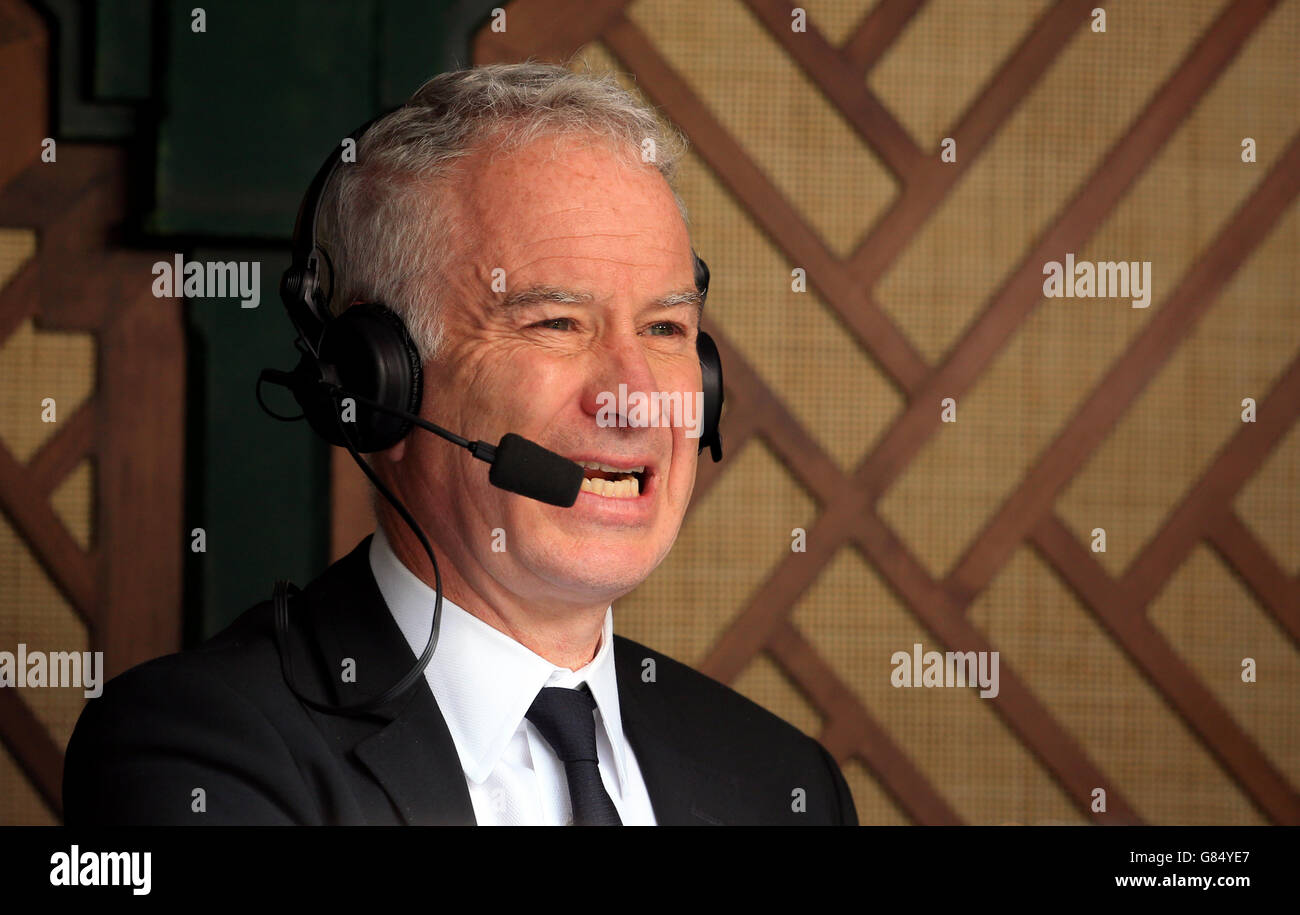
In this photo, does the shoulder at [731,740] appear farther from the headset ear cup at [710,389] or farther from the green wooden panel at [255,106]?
the green wooden panel at [255,106]

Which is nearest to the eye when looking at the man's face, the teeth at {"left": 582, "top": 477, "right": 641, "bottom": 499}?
the man's face

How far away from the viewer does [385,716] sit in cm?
80

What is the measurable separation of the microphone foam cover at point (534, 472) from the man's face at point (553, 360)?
0.05 metres

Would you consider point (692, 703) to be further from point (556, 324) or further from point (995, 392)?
point (995, 392)

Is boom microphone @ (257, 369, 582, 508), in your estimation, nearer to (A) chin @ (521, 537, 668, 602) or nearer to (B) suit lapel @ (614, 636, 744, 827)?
(A) chin @ (521, 537, 668, 602)

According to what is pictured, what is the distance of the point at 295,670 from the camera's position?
82 cm

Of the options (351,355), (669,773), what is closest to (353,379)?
(351,355)

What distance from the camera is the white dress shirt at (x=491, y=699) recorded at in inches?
32.4

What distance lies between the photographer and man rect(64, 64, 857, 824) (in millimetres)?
797

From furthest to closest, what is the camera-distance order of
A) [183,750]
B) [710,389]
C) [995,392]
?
[995,392]
[710,389]
[183,750]

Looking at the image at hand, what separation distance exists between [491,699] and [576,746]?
0.06 meters
